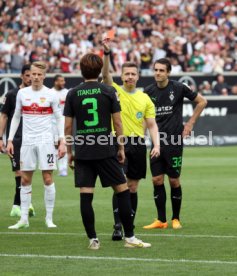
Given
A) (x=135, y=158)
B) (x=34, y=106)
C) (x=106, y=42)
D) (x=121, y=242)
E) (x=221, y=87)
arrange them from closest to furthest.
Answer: (x=106, y=42) → (x=121, y=242) → (x=135, y=158) → (x=34, y=106) → (x=221, y=87)

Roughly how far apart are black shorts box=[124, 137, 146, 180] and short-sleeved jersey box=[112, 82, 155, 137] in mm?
124

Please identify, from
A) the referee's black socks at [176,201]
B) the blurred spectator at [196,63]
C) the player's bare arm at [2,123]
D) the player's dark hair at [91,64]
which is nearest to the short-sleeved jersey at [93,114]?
the player's dark hair at [91,64]

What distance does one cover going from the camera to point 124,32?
35.5m

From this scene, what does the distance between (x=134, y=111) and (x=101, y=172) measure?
1479mm

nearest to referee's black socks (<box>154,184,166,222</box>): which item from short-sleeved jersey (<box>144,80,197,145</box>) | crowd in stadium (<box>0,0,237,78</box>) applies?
short-sleeved jersey (<box>144,80,197,145</box>)

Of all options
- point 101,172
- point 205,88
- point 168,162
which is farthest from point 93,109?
point 205,88

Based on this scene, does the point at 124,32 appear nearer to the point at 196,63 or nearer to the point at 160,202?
the point at 196,63

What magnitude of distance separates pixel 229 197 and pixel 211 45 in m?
19.0

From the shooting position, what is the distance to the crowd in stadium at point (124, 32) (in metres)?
33.1

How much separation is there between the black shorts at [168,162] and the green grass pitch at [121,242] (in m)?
0.76

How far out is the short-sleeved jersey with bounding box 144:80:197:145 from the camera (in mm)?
13258

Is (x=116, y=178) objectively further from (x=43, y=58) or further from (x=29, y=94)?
(x=43, y=58)

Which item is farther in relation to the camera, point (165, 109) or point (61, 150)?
point (165, 109)

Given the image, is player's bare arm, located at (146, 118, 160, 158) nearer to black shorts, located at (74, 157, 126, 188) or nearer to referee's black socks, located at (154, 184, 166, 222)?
black shorts, located at (74, 157, 126, 188)
